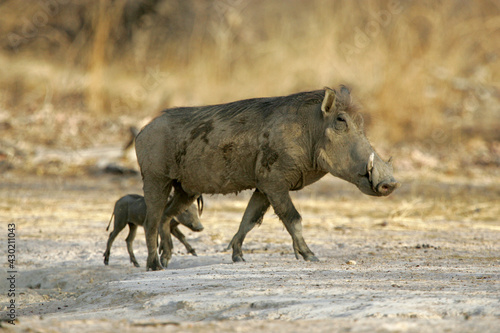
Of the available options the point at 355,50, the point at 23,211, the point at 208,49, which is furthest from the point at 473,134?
the point at 23,211

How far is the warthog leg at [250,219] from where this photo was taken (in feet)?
20.9

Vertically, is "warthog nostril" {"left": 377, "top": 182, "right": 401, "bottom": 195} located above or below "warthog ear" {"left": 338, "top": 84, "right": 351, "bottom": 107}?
below

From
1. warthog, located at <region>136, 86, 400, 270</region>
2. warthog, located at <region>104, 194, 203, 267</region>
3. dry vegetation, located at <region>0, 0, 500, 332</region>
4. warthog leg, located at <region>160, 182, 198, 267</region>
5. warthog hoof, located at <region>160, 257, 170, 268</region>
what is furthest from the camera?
dry vegetation, located at <region>0, 0, 500, 332</region>

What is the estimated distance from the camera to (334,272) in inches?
205

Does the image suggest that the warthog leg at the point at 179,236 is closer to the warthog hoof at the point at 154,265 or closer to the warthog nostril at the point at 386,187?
the warthog hoof at the point at 154,265

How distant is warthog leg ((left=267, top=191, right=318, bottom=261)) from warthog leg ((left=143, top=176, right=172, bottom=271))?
3.36 feet

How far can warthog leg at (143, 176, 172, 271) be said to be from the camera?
6488 millimetres

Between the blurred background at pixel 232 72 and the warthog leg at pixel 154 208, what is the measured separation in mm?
6466

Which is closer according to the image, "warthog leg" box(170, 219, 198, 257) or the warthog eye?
the warthog eye

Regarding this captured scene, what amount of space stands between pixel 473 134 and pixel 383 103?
6.50ft

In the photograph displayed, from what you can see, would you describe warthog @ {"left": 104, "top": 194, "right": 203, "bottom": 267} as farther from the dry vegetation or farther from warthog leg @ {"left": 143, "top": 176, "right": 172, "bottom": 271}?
warthog leg @ {"left": 143, "top": 176, "right": 172, "bottom": 271}

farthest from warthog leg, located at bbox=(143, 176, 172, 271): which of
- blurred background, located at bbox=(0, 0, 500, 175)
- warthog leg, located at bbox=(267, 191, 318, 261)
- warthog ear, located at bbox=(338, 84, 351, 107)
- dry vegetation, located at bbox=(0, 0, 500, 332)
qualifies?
blurred background, located at bbox=(0, 0, 500, 175)

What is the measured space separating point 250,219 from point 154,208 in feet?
2.71

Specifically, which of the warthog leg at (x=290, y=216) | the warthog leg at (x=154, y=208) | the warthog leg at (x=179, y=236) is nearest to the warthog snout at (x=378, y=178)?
the warthog leg at (x=290, y=216)
